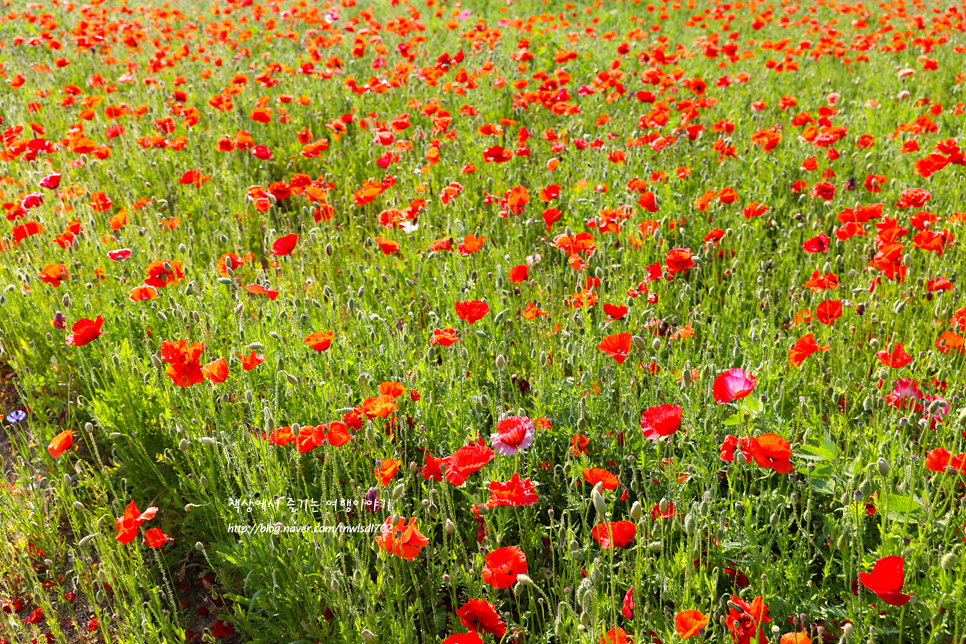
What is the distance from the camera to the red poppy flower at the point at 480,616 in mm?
1650

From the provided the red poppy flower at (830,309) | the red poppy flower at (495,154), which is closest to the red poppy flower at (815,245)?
the red poppy flower at (830,309)

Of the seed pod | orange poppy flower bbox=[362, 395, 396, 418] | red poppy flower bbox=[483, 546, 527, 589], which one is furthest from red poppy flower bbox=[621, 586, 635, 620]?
orange poppy flower bbox=[362, 395, 396, 418]

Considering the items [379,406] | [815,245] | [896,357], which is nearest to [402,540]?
[379,406]

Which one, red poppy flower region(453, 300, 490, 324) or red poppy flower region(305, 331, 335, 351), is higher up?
red poppy flower region(453, 300, 490, 324)

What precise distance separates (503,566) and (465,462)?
0.29 meters

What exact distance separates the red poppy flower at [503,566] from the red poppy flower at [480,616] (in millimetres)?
57

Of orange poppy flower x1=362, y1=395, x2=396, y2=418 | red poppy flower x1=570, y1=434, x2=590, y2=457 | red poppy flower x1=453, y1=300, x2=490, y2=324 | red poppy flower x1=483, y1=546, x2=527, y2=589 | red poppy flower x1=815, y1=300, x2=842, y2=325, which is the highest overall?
red poppy flower x1=453, y1=300, x2=490, y2=324

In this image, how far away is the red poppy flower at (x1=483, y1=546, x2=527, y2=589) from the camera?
166 cm

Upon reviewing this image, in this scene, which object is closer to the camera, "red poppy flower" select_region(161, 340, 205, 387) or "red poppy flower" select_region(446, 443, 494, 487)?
"red poppy flower" select_region(446, 443, 494, 487)

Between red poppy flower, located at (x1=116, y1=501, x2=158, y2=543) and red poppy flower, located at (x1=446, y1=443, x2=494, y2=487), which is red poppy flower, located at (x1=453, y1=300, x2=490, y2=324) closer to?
red poppy flower, located at (x1=446, y1=443, x2=494, y2=487)

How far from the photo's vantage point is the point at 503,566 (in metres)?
1.70

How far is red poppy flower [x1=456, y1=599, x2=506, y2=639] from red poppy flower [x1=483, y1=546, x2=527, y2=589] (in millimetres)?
57

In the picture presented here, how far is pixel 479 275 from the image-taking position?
3.25m

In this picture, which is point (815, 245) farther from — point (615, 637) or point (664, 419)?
point (615, 637)
